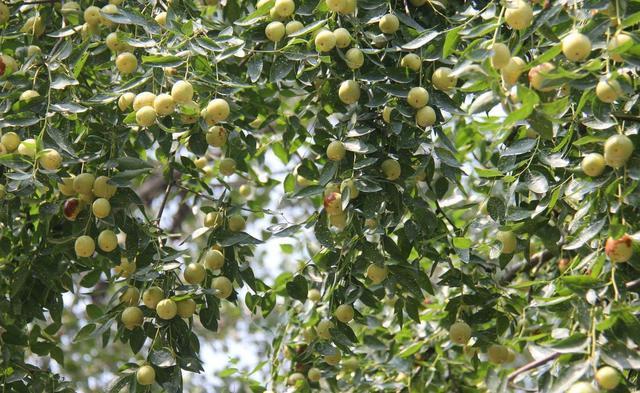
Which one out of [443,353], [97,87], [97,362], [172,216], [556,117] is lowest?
[97,362]

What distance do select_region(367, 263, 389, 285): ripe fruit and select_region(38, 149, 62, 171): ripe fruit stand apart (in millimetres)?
777

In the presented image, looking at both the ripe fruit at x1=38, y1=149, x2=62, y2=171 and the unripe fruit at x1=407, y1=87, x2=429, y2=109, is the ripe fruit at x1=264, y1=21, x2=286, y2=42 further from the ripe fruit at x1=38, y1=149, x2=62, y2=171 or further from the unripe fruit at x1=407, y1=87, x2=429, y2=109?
the ripe fruit at x1=38, y1=149, x2=62, y2=171

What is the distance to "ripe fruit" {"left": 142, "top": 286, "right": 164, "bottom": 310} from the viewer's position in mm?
2154

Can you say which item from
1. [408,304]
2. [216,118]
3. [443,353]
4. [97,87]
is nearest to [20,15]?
[97,87]

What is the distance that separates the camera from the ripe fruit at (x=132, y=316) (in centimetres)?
217

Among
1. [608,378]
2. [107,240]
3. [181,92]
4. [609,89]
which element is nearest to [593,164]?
[609,89]

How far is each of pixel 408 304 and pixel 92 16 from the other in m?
1.13

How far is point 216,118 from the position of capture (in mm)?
2199

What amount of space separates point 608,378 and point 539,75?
21.9 inches

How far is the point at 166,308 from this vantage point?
6.93 feet

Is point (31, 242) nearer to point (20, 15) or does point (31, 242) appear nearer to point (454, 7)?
point (20, 15)

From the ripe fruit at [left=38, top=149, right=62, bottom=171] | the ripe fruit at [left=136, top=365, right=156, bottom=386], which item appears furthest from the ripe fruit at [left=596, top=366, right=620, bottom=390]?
the ripe fruit at [left=38, top=149, right=62, bottom=171]

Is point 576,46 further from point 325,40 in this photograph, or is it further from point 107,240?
point 107,240

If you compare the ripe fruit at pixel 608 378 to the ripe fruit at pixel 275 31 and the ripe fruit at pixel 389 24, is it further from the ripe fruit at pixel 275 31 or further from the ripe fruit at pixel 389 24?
the ripe fruit at pixel 275 31
